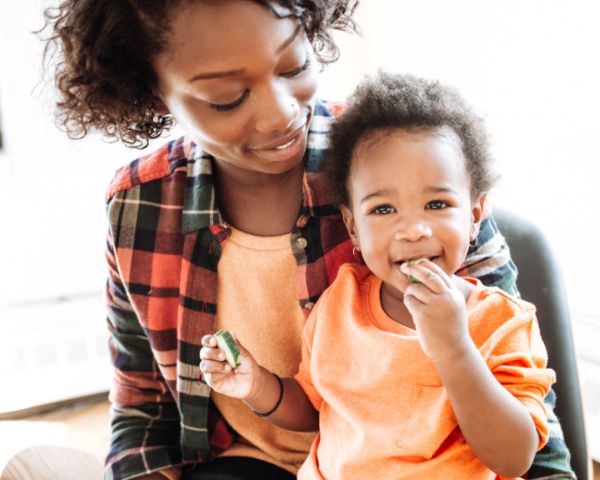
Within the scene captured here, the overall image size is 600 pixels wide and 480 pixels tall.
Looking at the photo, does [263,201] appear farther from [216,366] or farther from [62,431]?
[62,431]

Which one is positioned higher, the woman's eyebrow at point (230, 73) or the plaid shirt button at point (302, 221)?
the woman's eyebrow at point (230, 73)

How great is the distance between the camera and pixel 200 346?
116 centimetres

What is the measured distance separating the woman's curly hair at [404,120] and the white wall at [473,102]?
0.39 metres

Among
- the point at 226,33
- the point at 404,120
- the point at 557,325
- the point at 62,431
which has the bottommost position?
the point at 62,431

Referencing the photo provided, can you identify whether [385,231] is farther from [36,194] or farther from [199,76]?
[36,194]

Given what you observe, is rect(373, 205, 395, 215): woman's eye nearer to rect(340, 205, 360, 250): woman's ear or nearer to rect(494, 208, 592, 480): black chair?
rect(340, 205, 360, 250): woman's ear

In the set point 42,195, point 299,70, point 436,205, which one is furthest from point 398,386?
point 42,195

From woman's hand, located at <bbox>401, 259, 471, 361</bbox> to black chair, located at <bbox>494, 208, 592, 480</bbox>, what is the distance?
0.36m

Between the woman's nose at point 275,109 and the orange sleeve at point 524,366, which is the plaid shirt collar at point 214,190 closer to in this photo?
the woman's nose at point 275,109

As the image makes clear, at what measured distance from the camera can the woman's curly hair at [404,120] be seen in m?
0.96

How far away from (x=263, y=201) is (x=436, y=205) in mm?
364

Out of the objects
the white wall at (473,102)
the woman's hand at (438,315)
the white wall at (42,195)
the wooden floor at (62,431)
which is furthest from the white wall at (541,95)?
the wooden floor at (62,431)

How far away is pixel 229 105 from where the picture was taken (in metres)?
0.93

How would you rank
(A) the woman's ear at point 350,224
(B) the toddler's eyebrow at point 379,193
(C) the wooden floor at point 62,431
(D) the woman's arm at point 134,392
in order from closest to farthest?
(B) the toddler's eyebrow at point 379,193 < (A) the woman's ear at point 350,224 < (D) the woman's arm at point 134,392 < (C) the wooden floor at point 62,431
